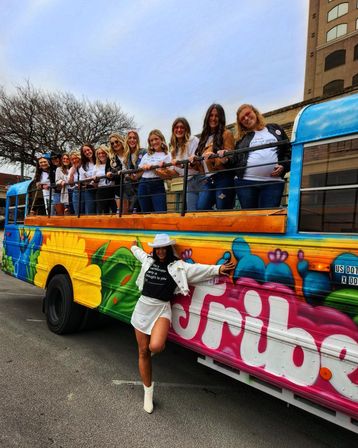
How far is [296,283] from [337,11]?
47210mm

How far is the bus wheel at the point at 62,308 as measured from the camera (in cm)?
493

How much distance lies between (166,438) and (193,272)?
1.32 m

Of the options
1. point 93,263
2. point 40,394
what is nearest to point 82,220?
point 93,263

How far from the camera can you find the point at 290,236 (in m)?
2.47

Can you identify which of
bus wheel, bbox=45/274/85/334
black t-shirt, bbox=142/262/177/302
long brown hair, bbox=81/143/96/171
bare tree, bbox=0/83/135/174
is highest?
bare tree, bbox=0/83/135/174

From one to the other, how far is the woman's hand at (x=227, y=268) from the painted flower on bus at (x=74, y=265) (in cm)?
198

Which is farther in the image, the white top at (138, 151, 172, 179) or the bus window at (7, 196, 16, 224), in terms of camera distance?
the bus window at (7, 196, 16, 224)

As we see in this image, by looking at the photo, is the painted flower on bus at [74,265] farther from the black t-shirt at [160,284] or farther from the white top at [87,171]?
the black t-shirt at [160,284]

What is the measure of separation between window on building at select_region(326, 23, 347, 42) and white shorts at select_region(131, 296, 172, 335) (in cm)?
4488

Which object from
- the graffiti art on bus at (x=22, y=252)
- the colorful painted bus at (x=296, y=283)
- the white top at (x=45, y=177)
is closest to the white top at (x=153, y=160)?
the colorful painted bus at (x=296, y=283)

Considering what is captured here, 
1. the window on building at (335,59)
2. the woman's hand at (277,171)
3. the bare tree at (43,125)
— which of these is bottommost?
the woman's hand at (277,171)

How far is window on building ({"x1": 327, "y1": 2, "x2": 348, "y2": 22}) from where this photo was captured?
3866 cm

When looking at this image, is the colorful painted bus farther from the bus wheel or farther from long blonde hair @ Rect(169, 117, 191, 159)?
the bus wheel

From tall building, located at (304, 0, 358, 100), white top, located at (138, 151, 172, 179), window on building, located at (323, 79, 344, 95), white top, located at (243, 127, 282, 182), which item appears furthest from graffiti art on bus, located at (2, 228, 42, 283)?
window on building, located at (323, 79, 344, 95)
